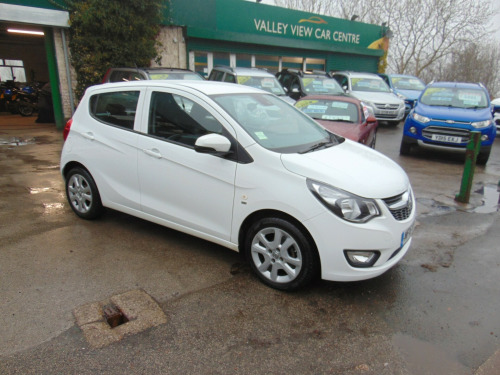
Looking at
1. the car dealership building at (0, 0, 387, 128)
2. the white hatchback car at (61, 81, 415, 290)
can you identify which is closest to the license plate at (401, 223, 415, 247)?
the white hatchback car at (61, 81, 415, 290)

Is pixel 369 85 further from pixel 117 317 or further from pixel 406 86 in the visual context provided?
pixel 117 317

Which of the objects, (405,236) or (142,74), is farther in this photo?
(142,74)

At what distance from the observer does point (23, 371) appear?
243 centimetres

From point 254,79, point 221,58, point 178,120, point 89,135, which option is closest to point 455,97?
point 254,79

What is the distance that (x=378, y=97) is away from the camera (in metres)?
12.9

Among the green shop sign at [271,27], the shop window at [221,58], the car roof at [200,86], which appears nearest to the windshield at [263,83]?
the green shop sign at [271,27]

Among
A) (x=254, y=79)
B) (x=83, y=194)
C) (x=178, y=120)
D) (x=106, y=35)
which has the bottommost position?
(x=83, y=194)

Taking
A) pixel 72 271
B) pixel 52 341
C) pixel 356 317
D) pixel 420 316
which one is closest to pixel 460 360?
pixel 420 316

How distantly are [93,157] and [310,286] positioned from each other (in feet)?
9.28

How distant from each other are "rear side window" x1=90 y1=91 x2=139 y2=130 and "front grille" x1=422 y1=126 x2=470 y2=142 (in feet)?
21.9

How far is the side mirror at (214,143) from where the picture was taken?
3.30 meters

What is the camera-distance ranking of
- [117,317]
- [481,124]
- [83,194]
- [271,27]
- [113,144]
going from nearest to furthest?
[117,317] < [113,144] < [83,194] < [481,124] < [271,27]

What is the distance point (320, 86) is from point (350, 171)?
31.6 ft

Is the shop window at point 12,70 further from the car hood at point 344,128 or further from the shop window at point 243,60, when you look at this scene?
the car hood at point 344,128
